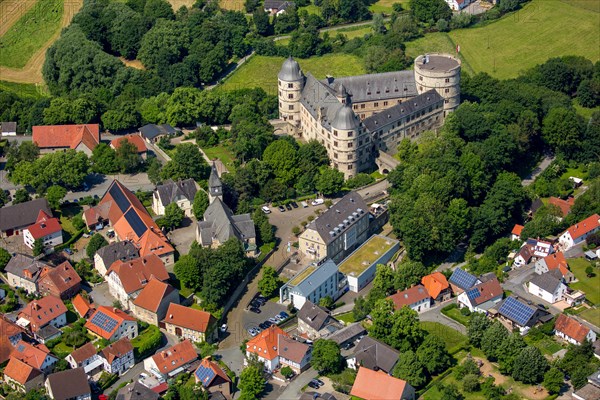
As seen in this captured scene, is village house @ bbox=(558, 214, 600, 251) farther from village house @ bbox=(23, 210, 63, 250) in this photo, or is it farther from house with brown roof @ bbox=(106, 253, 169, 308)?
village house @ bbox=(23, 210, 63, 250)

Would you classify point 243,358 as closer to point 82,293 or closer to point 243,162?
point 82,293

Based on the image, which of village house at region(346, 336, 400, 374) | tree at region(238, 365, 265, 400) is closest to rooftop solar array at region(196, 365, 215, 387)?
tree at region(238, 365, 265, 400)

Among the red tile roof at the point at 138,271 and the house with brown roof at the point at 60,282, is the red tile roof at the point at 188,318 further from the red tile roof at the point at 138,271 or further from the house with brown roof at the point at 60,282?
the house with brown roof at the point at 60,282

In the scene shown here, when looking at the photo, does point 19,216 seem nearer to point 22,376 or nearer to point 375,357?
point 22,376

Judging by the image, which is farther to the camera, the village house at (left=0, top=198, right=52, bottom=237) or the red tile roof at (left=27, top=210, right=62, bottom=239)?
the village house at (left=0, top=198, right=52, bottom=237)

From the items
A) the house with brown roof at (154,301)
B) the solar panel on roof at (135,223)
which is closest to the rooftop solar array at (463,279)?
the house with brown roof at (154,301)
